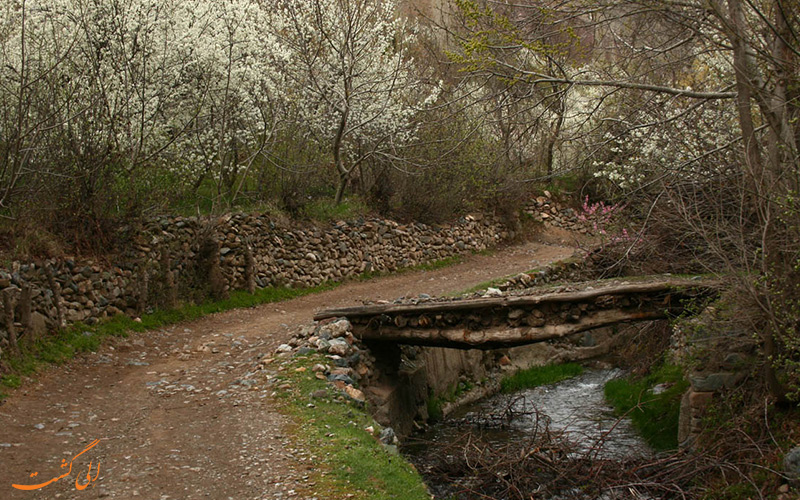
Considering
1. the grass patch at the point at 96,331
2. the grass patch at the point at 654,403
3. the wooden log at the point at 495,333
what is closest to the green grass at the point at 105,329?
the grass patch at the point at 96,331

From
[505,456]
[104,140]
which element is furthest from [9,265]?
[505,456]

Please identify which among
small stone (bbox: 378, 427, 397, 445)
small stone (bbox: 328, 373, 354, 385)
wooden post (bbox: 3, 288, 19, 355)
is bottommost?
small stone (bbox: 378, 427, 397, 445)

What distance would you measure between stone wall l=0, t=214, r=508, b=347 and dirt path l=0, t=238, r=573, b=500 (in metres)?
0.82

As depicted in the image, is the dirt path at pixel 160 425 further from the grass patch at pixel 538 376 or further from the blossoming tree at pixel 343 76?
the blossoming tree at pixel 343 76

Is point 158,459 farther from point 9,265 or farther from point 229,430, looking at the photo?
point 9,265

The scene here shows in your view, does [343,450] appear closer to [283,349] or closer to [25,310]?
[283,349]

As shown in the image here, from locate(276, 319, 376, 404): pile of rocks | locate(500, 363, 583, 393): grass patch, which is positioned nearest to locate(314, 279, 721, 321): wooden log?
locate(276, 319, 376, 404): pile of rocks

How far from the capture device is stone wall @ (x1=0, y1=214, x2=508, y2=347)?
9734mm

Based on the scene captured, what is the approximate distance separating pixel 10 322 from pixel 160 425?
2907 millimetres

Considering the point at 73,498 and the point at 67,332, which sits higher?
the point at 67,332

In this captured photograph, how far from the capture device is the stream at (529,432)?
857 cm

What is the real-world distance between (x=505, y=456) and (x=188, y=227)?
766 centimetres

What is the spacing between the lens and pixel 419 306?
384 inches

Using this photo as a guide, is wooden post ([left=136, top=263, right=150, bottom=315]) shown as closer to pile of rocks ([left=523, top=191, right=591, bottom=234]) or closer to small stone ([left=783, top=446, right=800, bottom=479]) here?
small stone ([left=783, top=446, right=800, bottom=479])
